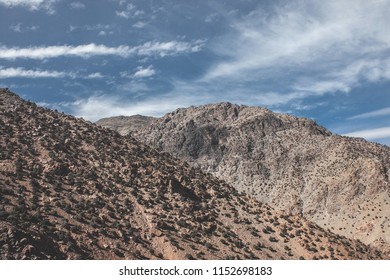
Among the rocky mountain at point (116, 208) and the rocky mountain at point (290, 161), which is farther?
the rocky mountain at point (290, 161)

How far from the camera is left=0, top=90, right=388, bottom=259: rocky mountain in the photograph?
111 feet

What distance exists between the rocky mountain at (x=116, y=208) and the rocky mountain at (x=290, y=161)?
50.1 meters

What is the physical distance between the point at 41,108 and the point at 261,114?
106 metres

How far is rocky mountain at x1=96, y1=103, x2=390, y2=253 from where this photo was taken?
364 feet

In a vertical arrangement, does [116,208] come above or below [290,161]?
below

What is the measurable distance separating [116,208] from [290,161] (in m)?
102

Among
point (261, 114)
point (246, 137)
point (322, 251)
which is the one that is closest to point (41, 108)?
point (322, 251)

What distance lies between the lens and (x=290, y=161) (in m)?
136

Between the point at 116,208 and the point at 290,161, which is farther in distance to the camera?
the point at 290,161

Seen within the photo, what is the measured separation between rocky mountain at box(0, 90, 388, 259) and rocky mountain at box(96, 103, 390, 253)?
5011 centimetres

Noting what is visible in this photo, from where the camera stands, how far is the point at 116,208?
1606 inches

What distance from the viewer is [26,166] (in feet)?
138

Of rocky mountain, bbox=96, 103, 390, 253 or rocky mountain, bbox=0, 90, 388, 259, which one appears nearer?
rocky mountain, bbox=0, 90, 388, 259

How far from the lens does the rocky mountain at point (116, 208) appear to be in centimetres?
3391
